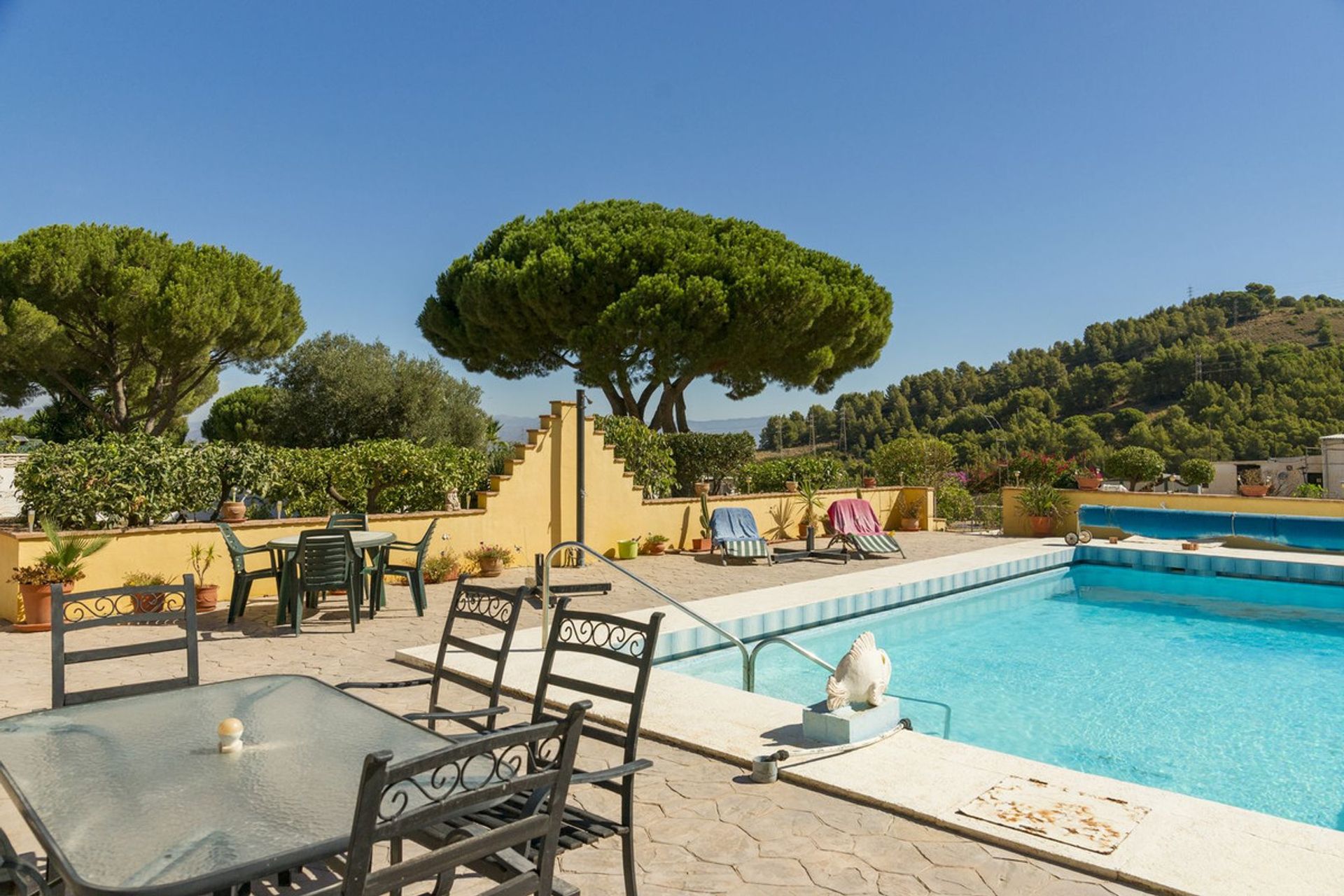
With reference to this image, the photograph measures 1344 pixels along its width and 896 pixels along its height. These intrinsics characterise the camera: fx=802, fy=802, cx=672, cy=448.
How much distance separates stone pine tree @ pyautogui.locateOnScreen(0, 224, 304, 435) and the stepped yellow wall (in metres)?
9.97

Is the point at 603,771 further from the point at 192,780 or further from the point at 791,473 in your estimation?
the point at 791,473

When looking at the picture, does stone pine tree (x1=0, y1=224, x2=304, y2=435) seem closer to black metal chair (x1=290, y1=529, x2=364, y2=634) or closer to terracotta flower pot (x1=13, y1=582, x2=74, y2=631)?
terracotta flower pot (x1=13, y1=582, x2=74, y2=631)

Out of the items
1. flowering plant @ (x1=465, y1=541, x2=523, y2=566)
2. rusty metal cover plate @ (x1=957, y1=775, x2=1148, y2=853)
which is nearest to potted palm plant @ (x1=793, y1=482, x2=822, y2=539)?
flowering plant @ (x1=465, y1=541, x2=523, y2=566)

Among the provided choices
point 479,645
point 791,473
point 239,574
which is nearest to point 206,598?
point 239,574

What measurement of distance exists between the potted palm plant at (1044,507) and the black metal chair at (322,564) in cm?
1249

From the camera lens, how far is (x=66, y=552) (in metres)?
7.23

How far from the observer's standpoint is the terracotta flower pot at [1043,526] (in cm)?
1502

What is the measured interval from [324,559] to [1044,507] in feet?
42.2

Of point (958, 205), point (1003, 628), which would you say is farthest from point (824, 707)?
point (958, 205)

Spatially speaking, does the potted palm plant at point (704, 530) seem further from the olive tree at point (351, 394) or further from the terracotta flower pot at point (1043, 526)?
the olive tree at point (351, 394)

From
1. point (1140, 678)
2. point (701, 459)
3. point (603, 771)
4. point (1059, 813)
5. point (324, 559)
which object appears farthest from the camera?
point (701, 459)

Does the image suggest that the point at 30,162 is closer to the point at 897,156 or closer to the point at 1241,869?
the point at 897,156

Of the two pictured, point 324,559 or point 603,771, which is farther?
point 324,559

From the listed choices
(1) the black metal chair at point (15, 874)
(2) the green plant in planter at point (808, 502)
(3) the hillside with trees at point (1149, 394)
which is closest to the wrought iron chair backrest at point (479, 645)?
(1) the black metal chair at point (15, 874)
